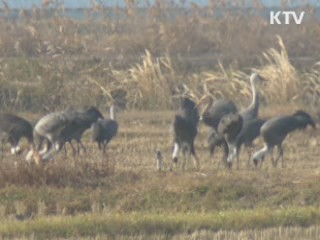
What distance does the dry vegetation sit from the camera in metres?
10.5

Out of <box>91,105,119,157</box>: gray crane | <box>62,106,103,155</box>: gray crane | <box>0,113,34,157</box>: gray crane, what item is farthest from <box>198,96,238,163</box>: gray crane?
<box>0,113,34,157</box>: gray crane

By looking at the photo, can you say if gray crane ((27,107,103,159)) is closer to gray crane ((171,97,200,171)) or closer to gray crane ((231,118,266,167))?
gray crane ((171,97,200,171))

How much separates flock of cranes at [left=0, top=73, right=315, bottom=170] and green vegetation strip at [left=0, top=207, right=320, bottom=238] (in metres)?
3.16

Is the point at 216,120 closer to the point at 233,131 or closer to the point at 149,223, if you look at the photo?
the point at 233,131

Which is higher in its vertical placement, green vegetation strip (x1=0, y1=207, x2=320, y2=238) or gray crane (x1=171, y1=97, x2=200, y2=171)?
gray crane (x1=171, y1=97, x2=200, y2=171)

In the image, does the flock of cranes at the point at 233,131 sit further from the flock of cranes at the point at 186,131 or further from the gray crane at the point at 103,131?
the gray crane at the point at 103,131

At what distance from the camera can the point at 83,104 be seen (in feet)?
69.9

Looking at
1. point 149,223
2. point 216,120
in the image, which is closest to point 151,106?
point 216,120

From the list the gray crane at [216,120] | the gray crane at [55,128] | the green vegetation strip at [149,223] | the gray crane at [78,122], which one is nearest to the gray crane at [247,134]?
the gray crane at [216,120]

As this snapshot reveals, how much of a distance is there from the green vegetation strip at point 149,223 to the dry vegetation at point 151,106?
0.06 ft

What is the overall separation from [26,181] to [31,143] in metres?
2.56

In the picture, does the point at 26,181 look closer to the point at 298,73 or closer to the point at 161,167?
the point at 161,167

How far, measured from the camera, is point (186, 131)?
14.3 meters

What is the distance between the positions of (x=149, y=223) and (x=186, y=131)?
13.6 feet
